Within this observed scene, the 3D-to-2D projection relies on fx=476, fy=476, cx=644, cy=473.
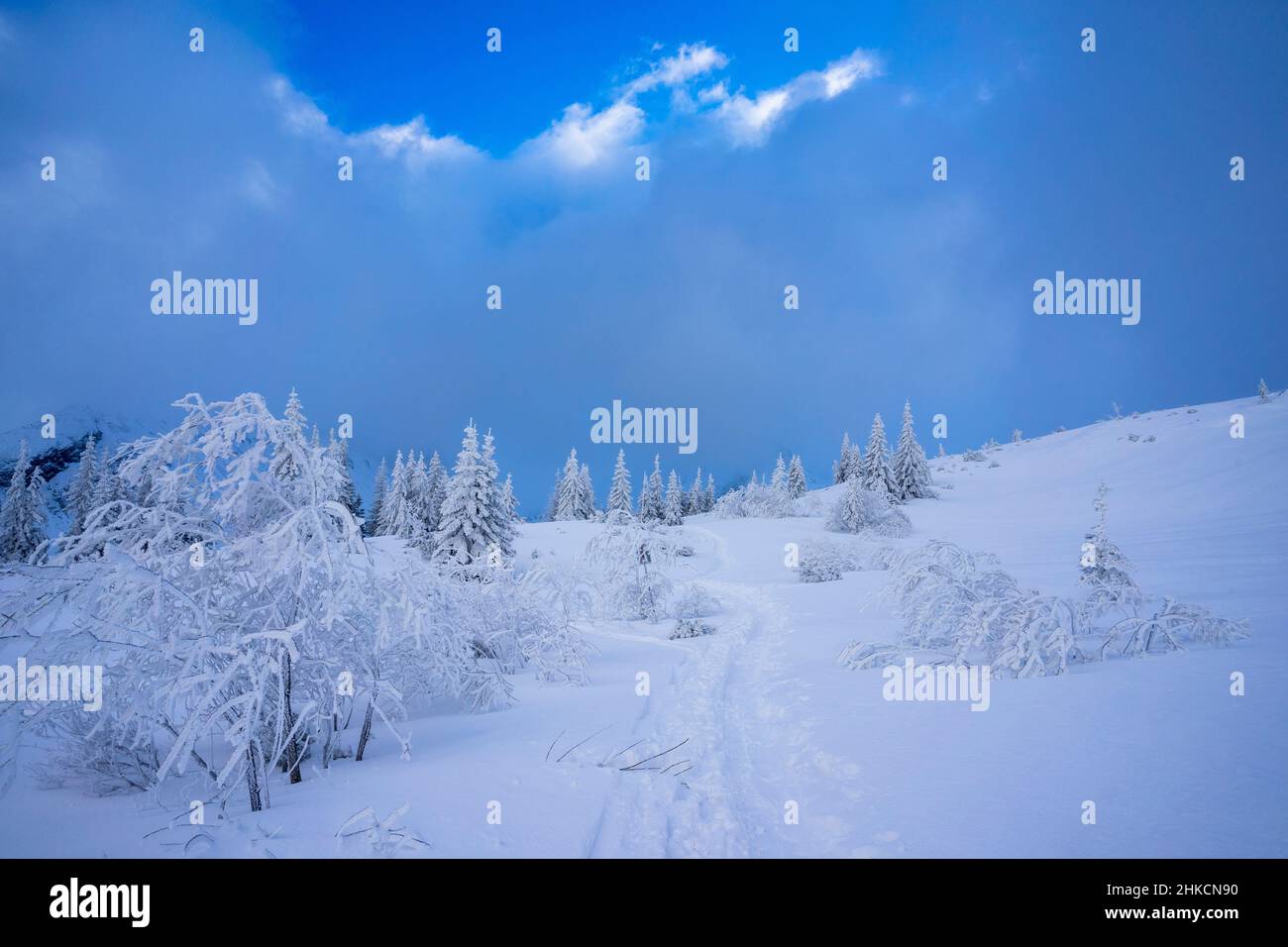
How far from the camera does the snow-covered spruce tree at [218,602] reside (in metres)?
4.36

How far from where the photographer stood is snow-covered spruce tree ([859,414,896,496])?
4222 cm

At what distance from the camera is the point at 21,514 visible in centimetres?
2497

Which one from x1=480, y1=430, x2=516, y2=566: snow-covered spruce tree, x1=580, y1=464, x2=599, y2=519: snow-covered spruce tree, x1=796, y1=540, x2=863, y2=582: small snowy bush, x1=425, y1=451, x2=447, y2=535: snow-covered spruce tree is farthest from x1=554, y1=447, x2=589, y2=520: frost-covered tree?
x1=796, y1=540, x2=863, y2=582: small snowy bush

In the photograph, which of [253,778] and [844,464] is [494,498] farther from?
[844,464]

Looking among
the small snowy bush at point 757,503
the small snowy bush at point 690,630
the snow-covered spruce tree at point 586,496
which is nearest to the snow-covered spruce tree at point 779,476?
the small snowy bush at point 757,503

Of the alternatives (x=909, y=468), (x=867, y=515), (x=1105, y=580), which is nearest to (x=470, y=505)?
(x=1105, y=580)

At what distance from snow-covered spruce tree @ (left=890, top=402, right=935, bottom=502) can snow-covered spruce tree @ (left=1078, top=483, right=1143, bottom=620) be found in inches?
1353

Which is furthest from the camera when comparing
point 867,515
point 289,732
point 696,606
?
point 867,515

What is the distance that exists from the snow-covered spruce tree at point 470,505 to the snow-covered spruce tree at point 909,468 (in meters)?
35.1

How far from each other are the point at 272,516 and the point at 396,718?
4171mm

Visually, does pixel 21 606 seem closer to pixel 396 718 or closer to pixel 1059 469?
pixel 396 718

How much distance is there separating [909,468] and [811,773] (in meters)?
44.3

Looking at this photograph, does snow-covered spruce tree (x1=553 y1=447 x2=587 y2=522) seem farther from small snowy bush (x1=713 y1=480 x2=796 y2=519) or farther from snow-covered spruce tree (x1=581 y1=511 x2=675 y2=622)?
snow-covered spruce tree (x1=581 y1=511 x2=675 y2=622)
